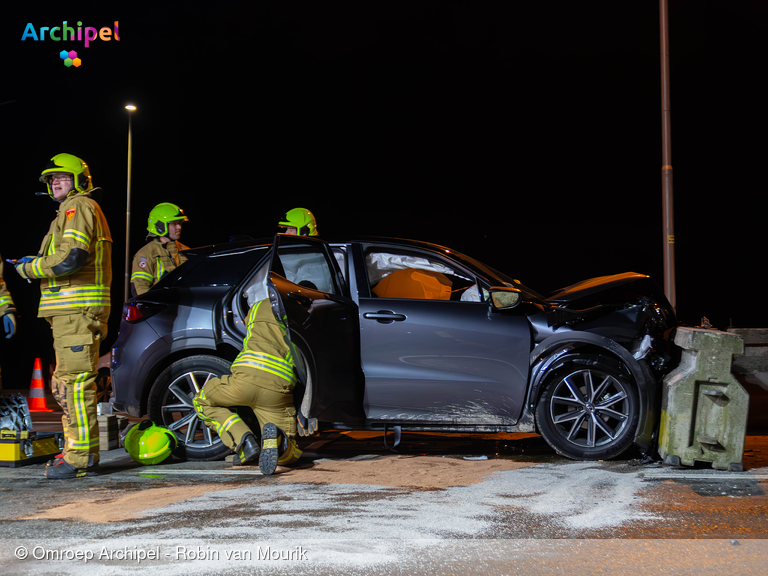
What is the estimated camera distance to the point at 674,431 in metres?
5.45

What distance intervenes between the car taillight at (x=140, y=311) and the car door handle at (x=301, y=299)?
4.04ft

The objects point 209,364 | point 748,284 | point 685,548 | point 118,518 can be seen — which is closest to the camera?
point 685,548

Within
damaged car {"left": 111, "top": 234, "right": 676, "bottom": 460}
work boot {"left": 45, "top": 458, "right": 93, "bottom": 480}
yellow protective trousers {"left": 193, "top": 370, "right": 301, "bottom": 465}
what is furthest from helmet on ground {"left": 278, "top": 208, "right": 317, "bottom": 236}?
work boot {"left": 45, "top": 458, "right": 93, "bottom": 480}

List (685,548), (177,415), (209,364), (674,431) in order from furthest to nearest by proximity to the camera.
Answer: (177,415) → (209,364) → (674,431) → (685,548)

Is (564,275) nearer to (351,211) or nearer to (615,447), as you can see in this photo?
(351,211)

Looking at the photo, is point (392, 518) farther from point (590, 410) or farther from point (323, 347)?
point (590, 410)

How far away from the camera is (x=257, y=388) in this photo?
5.37m

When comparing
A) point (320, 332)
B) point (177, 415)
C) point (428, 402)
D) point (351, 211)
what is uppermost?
point (351, 211)

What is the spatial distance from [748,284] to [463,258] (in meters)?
40.9

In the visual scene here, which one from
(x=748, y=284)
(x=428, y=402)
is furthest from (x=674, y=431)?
(x=748, y=284)

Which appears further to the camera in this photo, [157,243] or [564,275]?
[564,275]

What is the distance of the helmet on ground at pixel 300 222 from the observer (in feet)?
26.7

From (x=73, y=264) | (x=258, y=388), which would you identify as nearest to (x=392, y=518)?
(x=258, y=388)

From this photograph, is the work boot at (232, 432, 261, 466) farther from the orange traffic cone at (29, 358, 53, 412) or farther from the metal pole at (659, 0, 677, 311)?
the metal pole at (659, 0, 677, 311)
